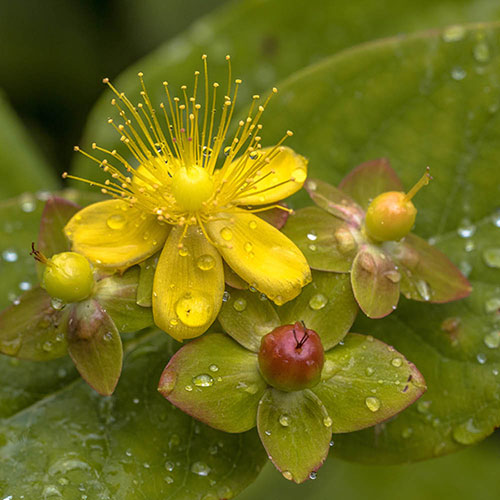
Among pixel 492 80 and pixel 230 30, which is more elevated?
pixel 230 30

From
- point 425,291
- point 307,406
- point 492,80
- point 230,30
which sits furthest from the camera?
point 230,30

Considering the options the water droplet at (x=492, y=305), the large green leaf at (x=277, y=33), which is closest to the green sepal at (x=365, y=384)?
the water droplet at (x=492, y=305)

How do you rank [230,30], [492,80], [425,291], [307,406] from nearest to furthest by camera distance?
[307,406]
[425,291]
[492,80]
[230,30]

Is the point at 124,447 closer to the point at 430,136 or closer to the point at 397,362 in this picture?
the point at 397,362

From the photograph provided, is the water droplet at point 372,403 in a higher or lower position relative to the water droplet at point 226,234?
lower

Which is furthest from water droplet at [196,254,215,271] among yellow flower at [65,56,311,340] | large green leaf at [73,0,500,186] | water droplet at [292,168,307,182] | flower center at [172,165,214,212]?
large green leaf at [73,0,500,186]

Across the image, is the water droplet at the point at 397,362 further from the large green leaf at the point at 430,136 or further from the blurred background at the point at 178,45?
the blurred background at the point at 178,45

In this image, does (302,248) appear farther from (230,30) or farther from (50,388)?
(230,30)

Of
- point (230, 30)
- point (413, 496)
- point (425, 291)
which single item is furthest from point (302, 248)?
point (413, 496)
